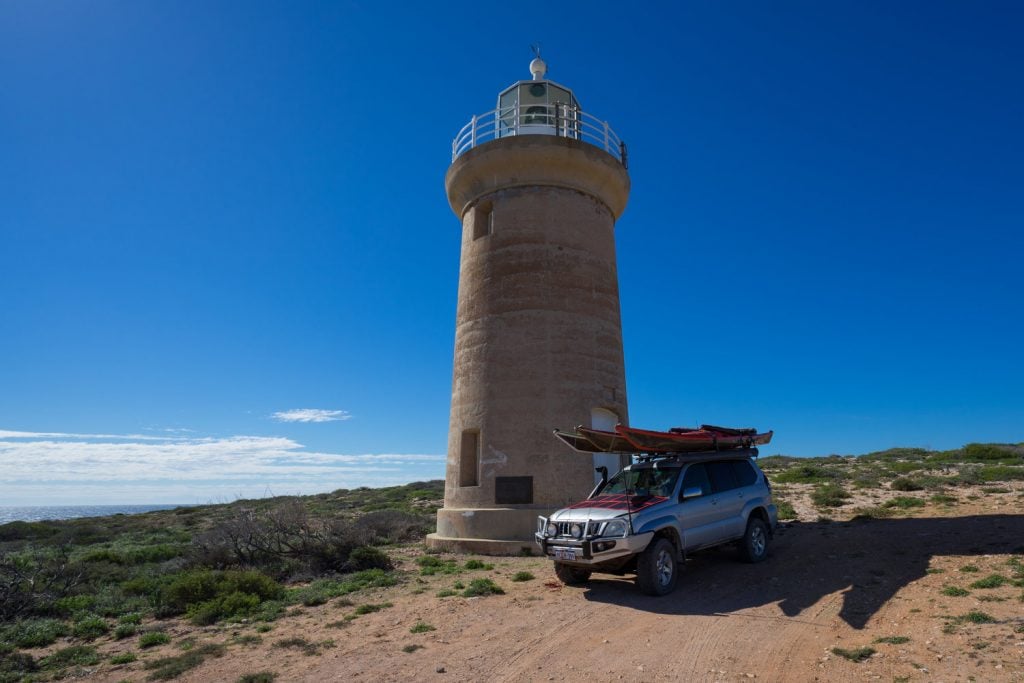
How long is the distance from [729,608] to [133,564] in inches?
517

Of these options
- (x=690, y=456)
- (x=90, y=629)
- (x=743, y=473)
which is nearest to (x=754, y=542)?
(x=743, y=473)

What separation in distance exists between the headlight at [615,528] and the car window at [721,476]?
2.43 metres

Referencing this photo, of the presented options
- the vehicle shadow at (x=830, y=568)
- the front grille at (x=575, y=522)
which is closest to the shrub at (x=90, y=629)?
the front grille at (x=575, y=522)

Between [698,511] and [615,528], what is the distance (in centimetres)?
176

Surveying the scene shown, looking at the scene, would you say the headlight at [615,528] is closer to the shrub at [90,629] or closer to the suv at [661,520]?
the suv at [661,520]

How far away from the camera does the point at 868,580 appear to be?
9148mm

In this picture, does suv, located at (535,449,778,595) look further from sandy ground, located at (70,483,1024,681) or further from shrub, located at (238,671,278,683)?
shrub, located at (238,671,278,683)

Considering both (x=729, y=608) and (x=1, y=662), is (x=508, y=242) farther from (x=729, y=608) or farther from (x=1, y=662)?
(x=1, y=662)

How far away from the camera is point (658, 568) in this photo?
8.96m

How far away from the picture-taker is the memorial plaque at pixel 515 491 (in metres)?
14.2

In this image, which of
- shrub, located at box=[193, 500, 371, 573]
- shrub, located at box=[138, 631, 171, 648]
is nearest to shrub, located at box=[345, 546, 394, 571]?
shrub, located at box=[193, 500, 371, 573]

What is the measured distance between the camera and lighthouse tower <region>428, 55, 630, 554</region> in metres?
14.4

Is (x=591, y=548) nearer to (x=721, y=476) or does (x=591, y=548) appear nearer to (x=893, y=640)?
(x=721, y=476)

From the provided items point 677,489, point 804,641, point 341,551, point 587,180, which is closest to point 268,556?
point 341,551
